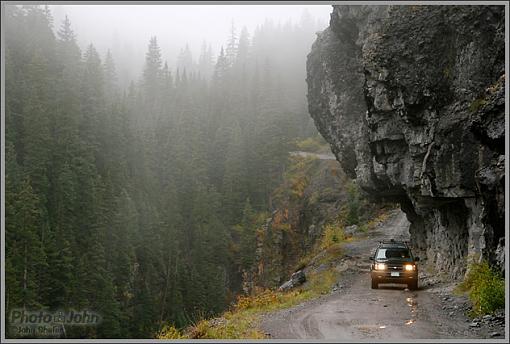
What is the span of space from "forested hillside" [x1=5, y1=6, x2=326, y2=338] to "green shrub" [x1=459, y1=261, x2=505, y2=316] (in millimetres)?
30652

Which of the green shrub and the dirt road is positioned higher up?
the green shrub

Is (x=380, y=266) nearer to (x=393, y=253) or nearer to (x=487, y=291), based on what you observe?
(x=393, y=253)

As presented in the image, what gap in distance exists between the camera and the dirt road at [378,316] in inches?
494

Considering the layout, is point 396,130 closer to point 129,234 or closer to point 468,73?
point 468,73

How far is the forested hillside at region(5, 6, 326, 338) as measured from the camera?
142 ft

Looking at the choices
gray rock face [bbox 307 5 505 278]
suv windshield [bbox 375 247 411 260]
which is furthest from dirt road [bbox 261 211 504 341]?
gray rock face [bbox 307 5 505 278]

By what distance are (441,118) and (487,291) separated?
8131 millimetres

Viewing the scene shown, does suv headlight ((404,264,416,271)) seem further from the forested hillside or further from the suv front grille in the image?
the forested hillside

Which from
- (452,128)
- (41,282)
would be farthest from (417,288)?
(41,282)

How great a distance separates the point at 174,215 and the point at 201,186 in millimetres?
7046

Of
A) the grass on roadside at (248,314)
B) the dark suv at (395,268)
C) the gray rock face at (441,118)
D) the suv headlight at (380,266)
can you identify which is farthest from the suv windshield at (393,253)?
the grass on roadside at (248,314)

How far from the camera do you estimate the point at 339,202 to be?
56.8 meters

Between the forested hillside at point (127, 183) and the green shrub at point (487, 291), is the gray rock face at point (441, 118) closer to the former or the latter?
the green shrub at point (487, 291)

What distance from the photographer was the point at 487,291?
43.5ft
